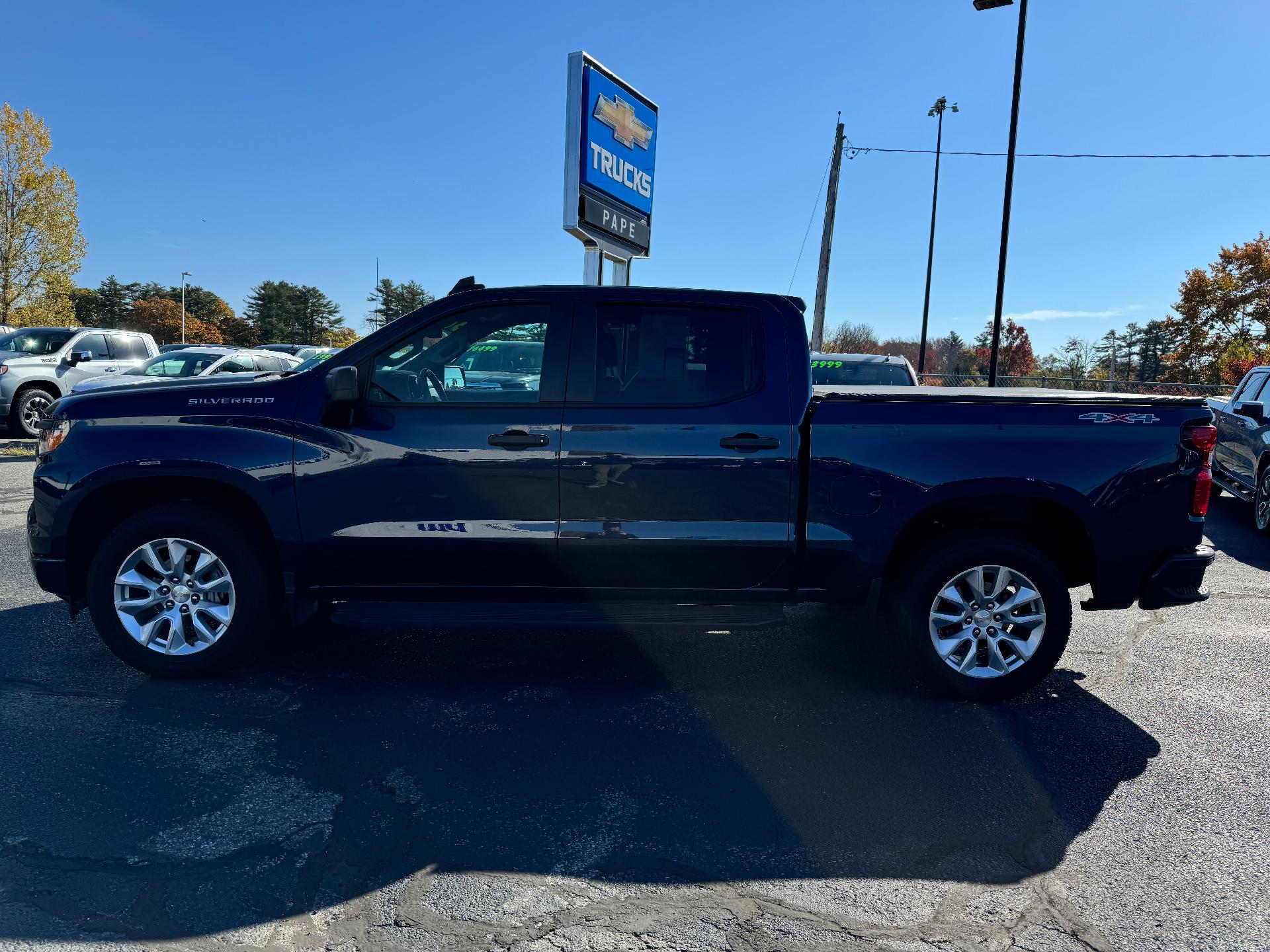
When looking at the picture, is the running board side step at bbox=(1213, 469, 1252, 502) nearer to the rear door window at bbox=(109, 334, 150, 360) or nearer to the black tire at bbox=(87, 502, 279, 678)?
the black tire at bbox=(87, 502, 279, 678)

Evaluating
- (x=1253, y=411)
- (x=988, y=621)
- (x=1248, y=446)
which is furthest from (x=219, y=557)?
(x=1248, y=446)

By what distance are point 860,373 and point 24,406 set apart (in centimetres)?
1353

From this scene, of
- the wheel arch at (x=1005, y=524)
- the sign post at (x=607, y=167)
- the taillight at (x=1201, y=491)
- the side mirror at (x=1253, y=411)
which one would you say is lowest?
the wheel arch at (x=1005, y=524)

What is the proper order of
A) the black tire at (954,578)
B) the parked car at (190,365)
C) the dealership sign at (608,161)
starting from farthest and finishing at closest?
the parked car at (190,365) < the dealership sign at (608,161) < the black tire at (954,578)

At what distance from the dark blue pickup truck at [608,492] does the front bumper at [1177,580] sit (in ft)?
0.04

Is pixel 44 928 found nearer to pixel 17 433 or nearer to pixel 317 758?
pixel 317 758

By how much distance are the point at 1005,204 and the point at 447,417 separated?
18773 mm

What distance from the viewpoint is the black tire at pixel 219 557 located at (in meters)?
4.52

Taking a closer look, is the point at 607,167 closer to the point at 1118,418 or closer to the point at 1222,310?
the point at 1118,418

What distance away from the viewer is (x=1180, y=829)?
335 cm

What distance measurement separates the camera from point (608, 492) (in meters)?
4.41

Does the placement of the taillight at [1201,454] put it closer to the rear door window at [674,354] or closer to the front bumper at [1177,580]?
the front bumper at [1177,580]

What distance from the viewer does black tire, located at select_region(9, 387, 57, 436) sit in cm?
1555

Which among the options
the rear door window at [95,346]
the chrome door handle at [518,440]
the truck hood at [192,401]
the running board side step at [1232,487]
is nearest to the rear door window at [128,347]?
the rear door window at [95,346]
